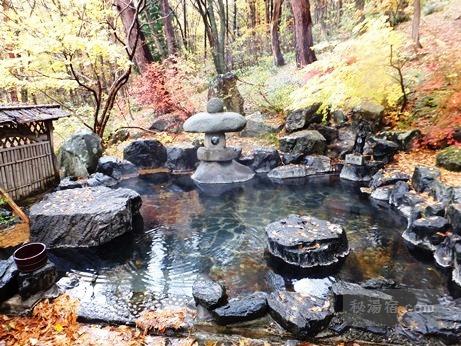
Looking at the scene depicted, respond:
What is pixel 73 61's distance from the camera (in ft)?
42.0

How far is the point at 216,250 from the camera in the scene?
7.25m

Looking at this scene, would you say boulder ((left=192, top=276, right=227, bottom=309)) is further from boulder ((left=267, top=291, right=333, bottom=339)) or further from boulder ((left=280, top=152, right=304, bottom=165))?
boulder ((left=280, top=152, right=304, bottom=165))

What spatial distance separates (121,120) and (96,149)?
26.4 ft

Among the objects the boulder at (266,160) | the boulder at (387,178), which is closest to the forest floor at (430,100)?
the boulder at (387,178)

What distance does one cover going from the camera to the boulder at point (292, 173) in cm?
1224

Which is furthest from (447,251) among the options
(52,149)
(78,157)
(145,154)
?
(52,149)

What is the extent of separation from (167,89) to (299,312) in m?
14.1

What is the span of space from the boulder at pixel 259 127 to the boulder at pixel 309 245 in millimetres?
8262

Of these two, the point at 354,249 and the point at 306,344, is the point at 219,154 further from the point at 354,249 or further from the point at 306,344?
the point at 306,344

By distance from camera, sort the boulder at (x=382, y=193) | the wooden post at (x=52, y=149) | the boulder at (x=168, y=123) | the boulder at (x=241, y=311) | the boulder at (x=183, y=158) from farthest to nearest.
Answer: the boulder at (x=168, y=123) < the boulder at (x=183, y=158) < the wooden post at (x=52, y=149) < the boulder at (x=382, y=193) < the boulder at (x=241, y=311)

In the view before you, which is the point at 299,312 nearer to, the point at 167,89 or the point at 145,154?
the point at 145,154

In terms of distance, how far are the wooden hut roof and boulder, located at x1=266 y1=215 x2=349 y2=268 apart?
743cm

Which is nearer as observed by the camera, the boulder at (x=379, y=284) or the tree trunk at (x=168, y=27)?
the boulder at (x=379, y=284)

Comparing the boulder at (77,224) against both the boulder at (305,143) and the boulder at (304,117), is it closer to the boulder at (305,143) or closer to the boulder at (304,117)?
the boulder at (305,143)
